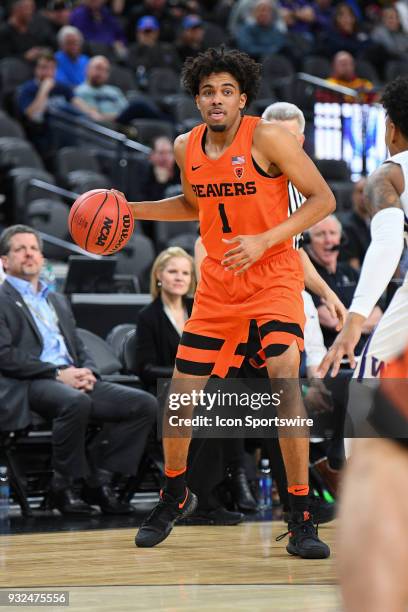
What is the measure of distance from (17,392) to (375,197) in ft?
10.1

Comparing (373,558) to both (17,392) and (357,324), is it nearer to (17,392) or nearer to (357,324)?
(357,324)

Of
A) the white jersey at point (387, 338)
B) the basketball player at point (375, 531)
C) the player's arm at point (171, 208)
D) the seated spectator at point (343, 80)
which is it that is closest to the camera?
the basketball player at point (375, 531)

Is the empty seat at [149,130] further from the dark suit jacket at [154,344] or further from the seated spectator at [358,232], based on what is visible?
the dark suit jacket at [154,344]

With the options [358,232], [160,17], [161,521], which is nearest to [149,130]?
[160,17]

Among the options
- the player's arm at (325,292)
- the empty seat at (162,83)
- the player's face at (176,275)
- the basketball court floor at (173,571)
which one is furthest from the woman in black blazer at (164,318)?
→ the empty seat at (162,83)

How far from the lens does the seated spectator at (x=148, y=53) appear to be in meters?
14.0

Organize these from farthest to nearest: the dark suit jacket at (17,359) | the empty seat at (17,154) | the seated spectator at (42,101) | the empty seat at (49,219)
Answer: the seated spectator at (42,101) → the empty seat at (17,154) → the empty seat at (49,219) → the dark suit jacket at (17,359)

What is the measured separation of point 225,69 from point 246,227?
655 millimetres

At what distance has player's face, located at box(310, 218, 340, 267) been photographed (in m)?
6.78

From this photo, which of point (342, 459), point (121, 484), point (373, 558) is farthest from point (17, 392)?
point (373, 558)

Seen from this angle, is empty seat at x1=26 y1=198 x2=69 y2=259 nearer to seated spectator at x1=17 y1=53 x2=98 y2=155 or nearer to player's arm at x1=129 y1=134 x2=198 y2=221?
seated spectator at x1=17 y1=53 x2=98 y2=155

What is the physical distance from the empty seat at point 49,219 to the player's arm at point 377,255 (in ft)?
20.6

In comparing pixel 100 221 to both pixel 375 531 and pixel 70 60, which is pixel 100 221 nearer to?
pixel 375 531

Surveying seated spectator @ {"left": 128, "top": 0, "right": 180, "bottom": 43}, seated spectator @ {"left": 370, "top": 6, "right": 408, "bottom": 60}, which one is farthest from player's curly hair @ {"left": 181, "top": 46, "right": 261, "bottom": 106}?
seated spectator @ {"left": 370, "top": 6, "right": 408, "bottom": 60}
